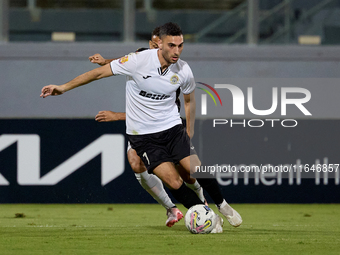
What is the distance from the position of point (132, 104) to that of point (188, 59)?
6230 millimetres

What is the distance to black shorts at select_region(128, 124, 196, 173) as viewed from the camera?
5.56 meters

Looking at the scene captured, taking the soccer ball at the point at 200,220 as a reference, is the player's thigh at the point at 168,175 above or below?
above

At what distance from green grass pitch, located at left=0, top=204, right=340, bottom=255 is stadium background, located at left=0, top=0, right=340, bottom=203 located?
1101 mm

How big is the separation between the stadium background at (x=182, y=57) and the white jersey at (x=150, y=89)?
13.8ft

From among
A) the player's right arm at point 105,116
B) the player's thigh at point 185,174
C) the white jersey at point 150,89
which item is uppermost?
the white jersey at point 150,89

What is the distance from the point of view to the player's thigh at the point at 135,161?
612 centimetres

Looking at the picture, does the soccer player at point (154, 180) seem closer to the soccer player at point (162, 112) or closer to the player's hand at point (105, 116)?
the player's hand at point (105, 116)

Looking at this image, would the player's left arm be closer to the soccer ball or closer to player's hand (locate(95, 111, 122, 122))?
player's hand (locate(95, 111, 122, 122))

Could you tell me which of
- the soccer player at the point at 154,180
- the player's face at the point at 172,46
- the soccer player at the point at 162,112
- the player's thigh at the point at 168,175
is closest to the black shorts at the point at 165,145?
the soccer player at the point at 162,112

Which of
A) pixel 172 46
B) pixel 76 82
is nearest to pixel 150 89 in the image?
pixel 172 46

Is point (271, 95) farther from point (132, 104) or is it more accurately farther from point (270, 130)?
point (132, 104)

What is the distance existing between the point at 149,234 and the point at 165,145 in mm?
818

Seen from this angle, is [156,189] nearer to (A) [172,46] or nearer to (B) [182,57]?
(A) [172,46]

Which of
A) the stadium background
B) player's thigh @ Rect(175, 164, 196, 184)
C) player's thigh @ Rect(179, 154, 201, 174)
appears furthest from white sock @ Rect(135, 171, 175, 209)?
the stadium background
